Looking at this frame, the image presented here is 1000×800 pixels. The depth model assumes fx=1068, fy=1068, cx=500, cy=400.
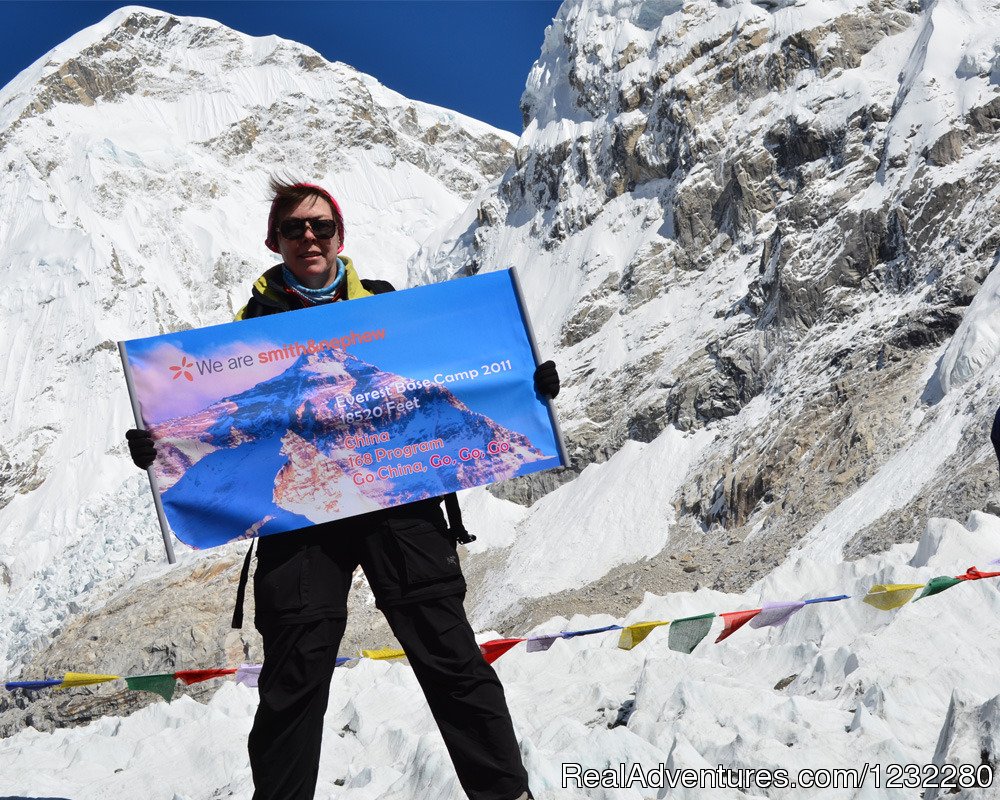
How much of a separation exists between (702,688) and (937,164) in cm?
3499

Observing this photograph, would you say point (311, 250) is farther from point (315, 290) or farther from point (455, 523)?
point (455, 523)

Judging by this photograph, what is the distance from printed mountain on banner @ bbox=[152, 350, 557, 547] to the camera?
13.5 feet

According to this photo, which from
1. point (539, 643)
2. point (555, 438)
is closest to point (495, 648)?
point (539, 643)

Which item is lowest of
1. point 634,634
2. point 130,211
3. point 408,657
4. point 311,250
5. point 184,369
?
point 634,634

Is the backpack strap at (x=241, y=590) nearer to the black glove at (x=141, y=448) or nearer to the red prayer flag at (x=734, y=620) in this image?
the black glove at (x=141, y=448)

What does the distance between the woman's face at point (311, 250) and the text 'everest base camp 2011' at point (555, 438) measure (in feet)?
0.06

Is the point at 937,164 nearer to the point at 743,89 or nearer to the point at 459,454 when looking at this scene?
the point at 743,89

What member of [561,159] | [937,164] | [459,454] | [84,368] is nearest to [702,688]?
[459,454]

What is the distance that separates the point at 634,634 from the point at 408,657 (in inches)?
173

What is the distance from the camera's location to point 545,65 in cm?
6706

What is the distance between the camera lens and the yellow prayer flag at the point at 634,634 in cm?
764

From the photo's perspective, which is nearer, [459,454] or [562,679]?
[459,454]

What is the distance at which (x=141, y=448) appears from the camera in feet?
13.2

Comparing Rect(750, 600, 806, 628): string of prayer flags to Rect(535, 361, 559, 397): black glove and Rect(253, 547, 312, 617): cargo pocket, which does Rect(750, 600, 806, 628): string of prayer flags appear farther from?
Rect(253, 547, 312, 617): cargo pocket
